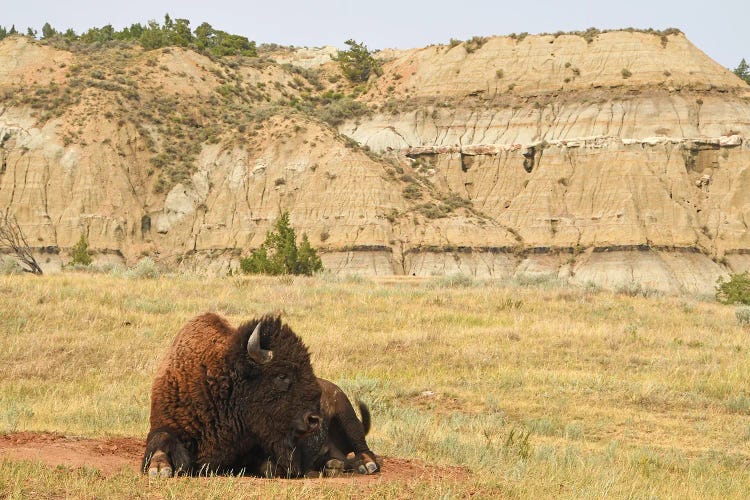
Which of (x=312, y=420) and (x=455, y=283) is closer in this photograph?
(x=312, y=420)

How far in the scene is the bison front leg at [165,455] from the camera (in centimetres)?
632

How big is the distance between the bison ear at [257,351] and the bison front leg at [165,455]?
0.87 m

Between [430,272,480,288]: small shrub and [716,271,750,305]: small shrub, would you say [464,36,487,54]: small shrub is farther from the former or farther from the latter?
[430,272,480,288]: small shrub

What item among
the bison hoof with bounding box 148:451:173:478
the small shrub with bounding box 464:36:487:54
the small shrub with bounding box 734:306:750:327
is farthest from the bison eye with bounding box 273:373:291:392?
the small shrub with bounding box 464:36:487:54

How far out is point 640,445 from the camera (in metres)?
12.2

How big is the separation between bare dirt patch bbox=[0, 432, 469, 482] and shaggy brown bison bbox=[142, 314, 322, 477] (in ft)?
1.48

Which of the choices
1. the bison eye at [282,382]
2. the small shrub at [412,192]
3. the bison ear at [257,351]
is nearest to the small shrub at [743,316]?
the bison eye at [282,382]

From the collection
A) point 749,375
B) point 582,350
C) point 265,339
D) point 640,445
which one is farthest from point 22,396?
point 749,375

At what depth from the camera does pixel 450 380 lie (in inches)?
620

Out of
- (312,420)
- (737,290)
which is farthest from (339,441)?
(737,290)

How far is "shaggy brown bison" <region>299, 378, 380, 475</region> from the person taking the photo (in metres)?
7.27

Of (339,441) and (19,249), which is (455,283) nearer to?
(19,249)

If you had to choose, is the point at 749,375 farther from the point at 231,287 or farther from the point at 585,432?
the point at 231,287

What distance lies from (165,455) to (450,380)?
387 inches
